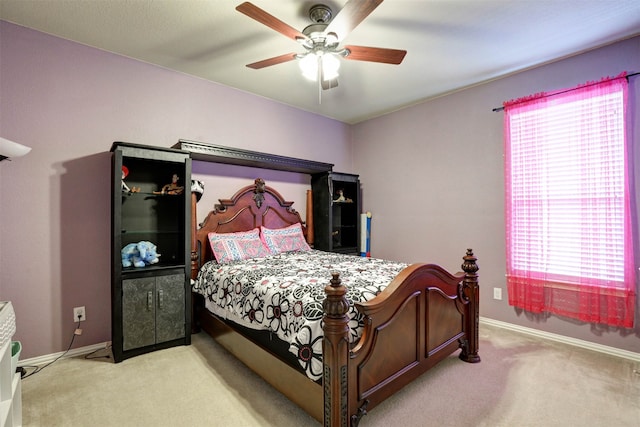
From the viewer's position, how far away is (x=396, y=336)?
71.8 inches

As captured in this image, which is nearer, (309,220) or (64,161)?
(64,161)

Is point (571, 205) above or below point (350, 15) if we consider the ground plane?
below

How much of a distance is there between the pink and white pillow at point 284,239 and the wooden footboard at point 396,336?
1.90 m

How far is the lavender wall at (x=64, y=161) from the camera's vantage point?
2.36 meters

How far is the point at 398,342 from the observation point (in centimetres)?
184

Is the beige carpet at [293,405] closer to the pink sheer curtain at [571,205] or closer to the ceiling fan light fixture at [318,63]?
the pink sheer curtain at [571,205]

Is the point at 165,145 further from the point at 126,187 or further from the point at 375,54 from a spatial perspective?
the point at 375,54

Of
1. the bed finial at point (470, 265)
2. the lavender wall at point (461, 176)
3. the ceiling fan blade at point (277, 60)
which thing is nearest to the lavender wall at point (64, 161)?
the ceiling fan blade at point (277, 60)

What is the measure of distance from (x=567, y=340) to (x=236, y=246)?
336cm

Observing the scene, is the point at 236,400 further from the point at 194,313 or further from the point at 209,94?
the point at 209,94

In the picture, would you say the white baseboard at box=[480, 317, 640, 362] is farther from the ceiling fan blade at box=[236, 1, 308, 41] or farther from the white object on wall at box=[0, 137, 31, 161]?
the white object on wall at box=[0, 137, 31, 161]

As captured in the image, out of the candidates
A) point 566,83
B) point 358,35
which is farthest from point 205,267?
point 566,83

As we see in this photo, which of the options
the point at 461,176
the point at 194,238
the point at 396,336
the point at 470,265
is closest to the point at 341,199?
the point at 461,176

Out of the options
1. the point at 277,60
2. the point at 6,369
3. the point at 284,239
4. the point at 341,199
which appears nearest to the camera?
the point at 6,369
